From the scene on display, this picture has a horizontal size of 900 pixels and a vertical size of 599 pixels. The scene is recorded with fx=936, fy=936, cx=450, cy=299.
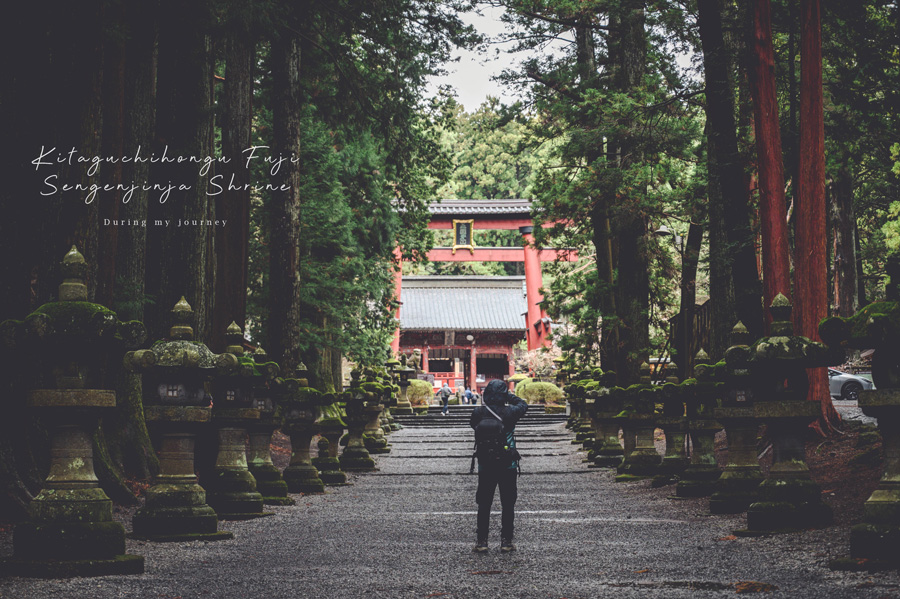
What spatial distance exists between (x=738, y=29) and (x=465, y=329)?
33488 millimetres

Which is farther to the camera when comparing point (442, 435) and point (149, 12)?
point (442, 435)

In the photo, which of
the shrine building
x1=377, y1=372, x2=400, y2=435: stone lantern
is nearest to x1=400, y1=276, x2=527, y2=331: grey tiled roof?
the shrine building

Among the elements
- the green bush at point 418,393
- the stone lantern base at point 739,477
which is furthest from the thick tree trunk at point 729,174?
the green bush at point 418,393

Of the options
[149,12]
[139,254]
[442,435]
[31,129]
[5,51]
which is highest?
[149,12]

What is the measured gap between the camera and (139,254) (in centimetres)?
1155

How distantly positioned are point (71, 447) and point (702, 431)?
7372 millimetres

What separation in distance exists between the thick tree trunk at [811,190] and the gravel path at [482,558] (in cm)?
278

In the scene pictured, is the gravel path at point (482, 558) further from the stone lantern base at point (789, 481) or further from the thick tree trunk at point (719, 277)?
the thick tree trunk at point (719, 277)

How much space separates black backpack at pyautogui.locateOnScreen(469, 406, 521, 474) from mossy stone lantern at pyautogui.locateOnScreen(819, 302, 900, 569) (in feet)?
8.87

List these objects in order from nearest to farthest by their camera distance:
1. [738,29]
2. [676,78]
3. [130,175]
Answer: [130,175], [738,29], [676,78]

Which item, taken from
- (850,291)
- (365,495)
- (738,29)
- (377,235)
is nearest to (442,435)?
(377,235)

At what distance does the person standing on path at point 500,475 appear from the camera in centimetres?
757

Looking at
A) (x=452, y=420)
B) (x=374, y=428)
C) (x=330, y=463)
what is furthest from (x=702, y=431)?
(x=452, y=420)

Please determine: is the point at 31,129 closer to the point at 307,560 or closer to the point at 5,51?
the point at 5,51
